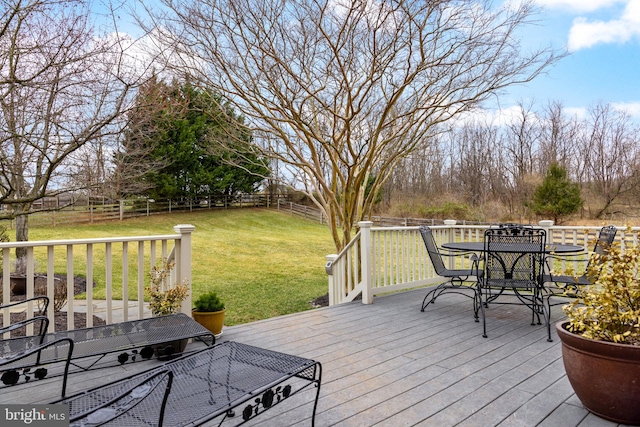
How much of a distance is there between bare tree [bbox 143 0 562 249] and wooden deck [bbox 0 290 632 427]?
9.44ft

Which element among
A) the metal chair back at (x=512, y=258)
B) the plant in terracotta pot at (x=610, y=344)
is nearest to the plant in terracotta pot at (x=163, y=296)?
the plant in terracotta pot at (x=610, y=344)

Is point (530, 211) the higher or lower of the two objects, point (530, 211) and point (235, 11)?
the lower

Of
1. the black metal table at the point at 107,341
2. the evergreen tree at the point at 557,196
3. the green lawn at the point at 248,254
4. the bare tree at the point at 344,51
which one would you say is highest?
the bare tree at the point at 344,51

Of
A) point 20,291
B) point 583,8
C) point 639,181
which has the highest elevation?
point 583,8

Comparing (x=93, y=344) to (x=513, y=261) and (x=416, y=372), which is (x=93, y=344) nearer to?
(x=416, y=372)

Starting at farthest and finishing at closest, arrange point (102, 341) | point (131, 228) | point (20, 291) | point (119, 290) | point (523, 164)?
point (523, 164) → point (131, 228) → point (119, 290) → point (20, 291) → point (102, 341)

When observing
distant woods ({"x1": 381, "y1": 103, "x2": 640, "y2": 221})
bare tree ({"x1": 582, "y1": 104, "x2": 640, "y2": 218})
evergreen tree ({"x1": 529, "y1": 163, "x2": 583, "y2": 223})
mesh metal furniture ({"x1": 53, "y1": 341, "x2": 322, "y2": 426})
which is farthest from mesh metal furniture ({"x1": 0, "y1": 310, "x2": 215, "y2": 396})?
bare tree ({"x1": 582, "y1": 104, "x2": 640, "y2": 218})

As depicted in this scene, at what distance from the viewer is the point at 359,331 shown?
369 cm

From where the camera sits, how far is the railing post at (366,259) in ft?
15.5

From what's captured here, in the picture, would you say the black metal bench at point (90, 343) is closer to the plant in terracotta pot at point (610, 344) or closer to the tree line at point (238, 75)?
the tree line at point (238, 75)

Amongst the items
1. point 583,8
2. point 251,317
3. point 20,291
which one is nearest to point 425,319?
point 251,317

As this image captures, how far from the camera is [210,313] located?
3.52 metres

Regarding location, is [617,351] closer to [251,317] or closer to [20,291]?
[251,317]

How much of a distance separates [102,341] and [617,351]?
9.14ft
